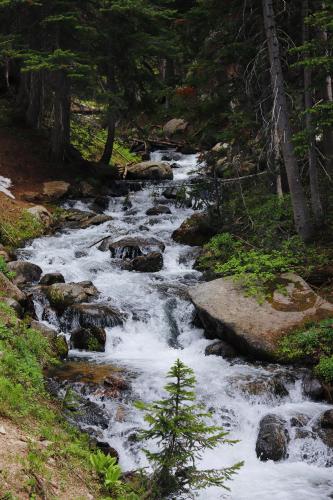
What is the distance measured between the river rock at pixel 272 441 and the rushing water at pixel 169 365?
4.2 inches

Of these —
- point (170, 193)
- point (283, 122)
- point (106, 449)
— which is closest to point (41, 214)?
point (170, 193)

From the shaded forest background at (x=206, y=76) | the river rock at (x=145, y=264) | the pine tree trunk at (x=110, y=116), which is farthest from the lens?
the pine tree trunk at (x=110, y=116)

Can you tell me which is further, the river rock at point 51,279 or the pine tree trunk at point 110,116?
the pine tree trunk at point 110,116

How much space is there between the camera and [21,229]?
18.2 meters

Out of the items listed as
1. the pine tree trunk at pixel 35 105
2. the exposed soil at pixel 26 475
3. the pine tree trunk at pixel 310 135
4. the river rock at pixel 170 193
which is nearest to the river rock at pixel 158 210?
the river rock at pixel 170 193

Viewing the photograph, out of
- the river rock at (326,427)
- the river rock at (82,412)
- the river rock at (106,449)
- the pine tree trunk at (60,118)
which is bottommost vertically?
the river rock at (106,449)

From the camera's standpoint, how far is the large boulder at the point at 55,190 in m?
21.6

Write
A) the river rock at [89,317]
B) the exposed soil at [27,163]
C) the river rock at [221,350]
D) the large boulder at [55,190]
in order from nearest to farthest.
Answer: the river rock at [221,350], the river rock at [89,317], the large boulder at [55,190], the exposed soil at [27,163]

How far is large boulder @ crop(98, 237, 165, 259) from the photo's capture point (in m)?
16.8

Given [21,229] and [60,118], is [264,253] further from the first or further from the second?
[60,118]

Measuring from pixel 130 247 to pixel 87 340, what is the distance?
5847mm

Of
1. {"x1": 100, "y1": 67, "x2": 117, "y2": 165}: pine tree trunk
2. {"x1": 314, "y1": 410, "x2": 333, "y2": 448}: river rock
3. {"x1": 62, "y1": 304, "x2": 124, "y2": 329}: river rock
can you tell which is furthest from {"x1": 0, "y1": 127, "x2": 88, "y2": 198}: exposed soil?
{"x1": 314, "y1": 410, "x2": 333, "y2": 448}: river rock

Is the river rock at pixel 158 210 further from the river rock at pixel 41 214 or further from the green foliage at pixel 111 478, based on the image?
the green foliage at pixel 111 478

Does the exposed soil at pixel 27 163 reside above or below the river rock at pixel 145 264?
above
